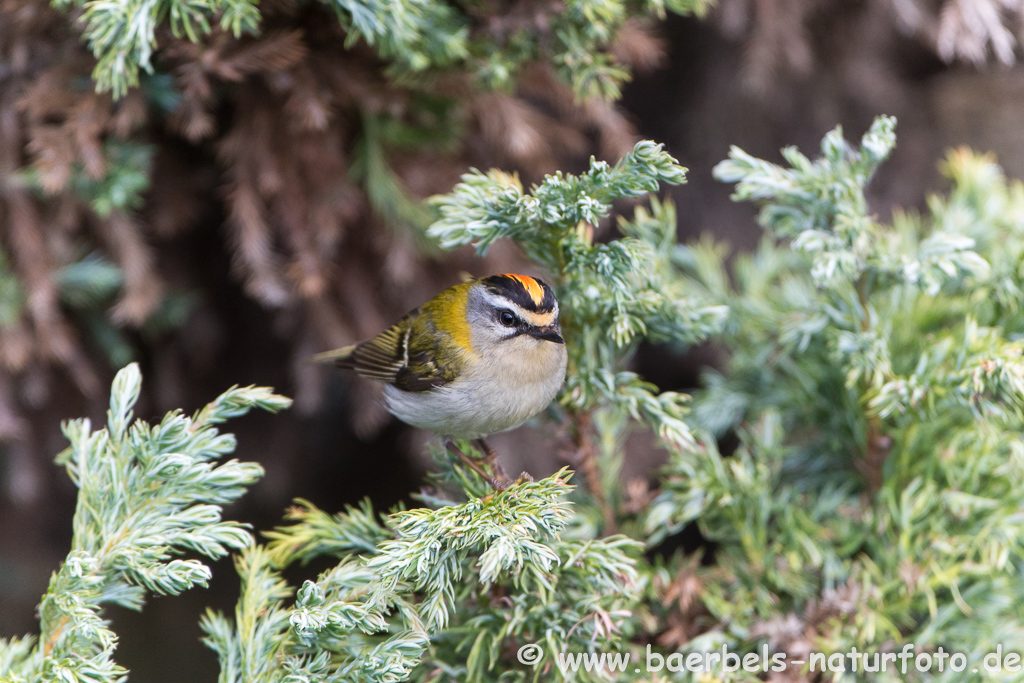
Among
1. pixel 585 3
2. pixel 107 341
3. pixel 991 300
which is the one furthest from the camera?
pixel 107 341

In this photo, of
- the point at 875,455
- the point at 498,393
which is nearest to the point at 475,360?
the point at 498,393

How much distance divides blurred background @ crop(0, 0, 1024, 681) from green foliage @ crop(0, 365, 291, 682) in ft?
2.00

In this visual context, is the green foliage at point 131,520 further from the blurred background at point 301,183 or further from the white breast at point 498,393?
A: the blurred background at point 301,183

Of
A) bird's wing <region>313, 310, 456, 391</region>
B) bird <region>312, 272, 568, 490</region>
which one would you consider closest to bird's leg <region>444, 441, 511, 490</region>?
bird <region>312, 272, 568, 490</region>

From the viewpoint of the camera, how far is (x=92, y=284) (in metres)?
1.75

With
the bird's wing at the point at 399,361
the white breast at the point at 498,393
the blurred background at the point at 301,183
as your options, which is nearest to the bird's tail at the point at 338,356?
the bird's wing at the point at 399,361

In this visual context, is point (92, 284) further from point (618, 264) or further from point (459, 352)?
point (618, 264)

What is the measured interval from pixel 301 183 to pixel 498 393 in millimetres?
837

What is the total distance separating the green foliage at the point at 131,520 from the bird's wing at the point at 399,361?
43 cm

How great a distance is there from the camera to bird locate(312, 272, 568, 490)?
1.38 m

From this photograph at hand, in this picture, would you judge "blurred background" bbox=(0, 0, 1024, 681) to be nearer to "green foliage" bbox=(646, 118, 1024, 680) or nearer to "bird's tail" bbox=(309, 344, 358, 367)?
"bird's tail" bbox=(309, 344, 358, 367)

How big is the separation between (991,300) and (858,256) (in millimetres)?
328

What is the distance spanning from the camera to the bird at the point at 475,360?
4.52ft

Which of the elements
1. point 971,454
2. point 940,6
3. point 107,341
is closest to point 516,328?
point 971,454
